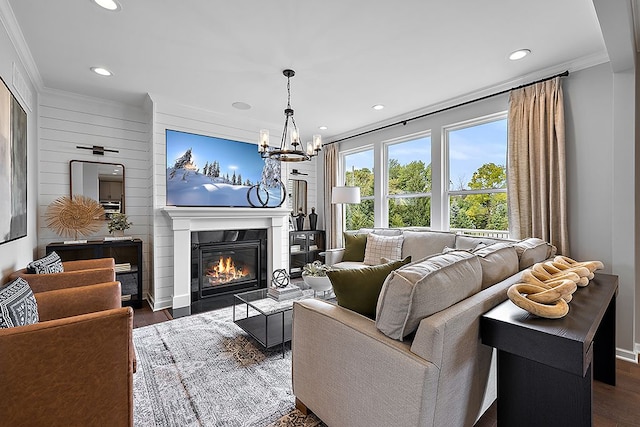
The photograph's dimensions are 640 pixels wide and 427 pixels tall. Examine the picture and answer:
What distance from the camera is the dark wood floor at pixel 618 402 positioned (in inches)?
68.3

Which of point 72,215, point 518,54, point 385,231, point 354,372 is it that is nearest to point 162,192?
point 72,215

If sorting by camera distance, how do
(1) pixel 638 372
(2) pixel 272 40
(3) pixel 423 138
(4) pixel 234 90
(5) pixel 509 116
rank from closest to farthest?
(1) pixel 638 372, (2) pixel 272 40, (5) pixel 509 116, (4) pixel 234 90, (3) pixel 423 138

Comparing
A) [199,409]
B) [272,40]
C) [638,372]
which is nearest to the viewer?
[199,409]

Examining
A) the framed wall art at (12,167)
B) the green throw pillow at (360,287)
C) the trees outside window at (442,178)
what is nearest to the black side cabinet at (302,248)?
the trees outside window at (442,178)

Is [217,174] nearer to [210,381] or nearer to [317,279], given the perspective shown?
[317,279]

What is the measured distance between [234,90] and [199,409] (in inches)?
121

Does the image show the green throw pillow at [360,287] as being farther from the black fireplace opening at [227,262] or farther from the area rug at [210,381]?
the black fireplace opening at [227,262]

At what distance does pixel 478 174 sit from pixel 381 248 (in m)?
1.49

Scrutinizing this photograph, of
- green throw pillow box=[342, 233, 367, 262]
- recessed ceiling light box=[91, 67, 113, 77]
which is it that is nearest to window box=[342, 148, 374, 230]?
green throw pillow box=[342, 233, 367, 262]

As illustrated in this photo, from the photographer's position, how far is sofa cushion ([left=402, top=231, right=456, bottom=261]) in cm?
353

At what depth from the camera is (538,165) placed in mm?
2941

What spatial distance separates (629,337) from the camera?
2432 mm

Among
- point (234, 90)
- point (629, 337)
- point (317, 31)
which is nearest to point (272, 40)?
point (317, 31)

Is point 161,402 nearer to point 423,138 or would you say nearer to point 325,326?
point 325,326
